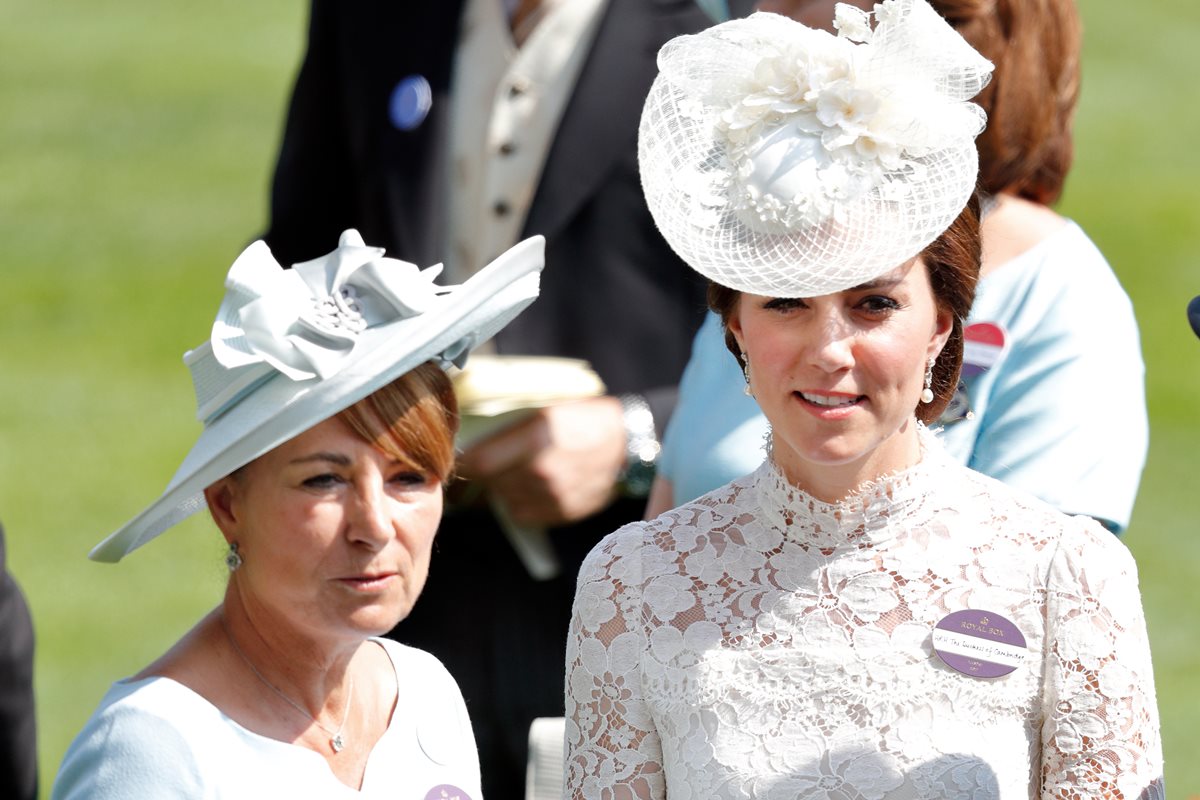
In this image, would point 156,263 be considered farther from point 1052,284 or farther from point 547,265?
Result: point 1052,284

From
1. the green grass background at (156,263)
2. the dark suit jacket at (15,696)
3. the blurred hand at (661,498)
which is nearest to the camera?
the blurred hand at (661,498)

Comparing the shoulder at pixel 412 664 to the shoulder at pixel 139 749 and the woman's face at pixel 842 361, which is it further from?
the woman's face at pixel 842 361

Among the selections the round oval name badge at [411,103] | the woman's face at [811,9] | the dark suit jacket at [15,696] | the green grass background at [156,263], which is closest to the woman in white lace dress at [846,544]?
the woman's face at [811,9]

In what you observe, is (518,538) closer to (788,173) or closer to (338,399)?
(338,399)

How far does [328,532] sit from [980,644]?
40.1 inches

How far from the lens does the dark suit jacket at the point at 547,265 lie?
4.61 meters

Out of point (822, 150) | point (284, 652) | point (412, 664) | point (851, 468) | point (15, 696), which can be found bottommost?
point (15, 696)

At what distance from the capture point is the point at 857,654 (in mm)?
3229

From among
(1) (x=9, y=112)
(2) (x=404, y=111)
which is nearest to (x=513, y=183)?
(2) (x=404, y=111)

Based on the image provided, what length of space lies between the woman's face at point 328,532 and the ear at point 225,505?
21 mm

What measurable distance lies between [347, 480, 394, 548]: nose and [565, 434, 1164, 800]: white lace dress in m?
0.34

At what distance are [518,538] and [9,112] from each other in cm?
1321

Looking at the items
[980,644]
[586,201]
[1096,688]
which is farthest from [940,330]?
[586,201]

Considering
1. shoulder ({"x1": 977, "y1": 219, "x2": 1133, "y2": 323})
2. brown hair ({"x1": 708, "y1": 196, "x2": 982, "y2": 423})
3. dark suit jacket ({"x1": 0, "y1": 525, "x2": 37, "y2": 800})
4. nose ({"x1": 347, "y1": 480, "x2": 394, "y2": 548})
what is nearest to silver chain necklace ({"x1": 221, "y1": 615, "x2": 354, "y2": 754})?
nose ({"x1": 347, "y1": 480, "x2": 394, "y2": 548})
